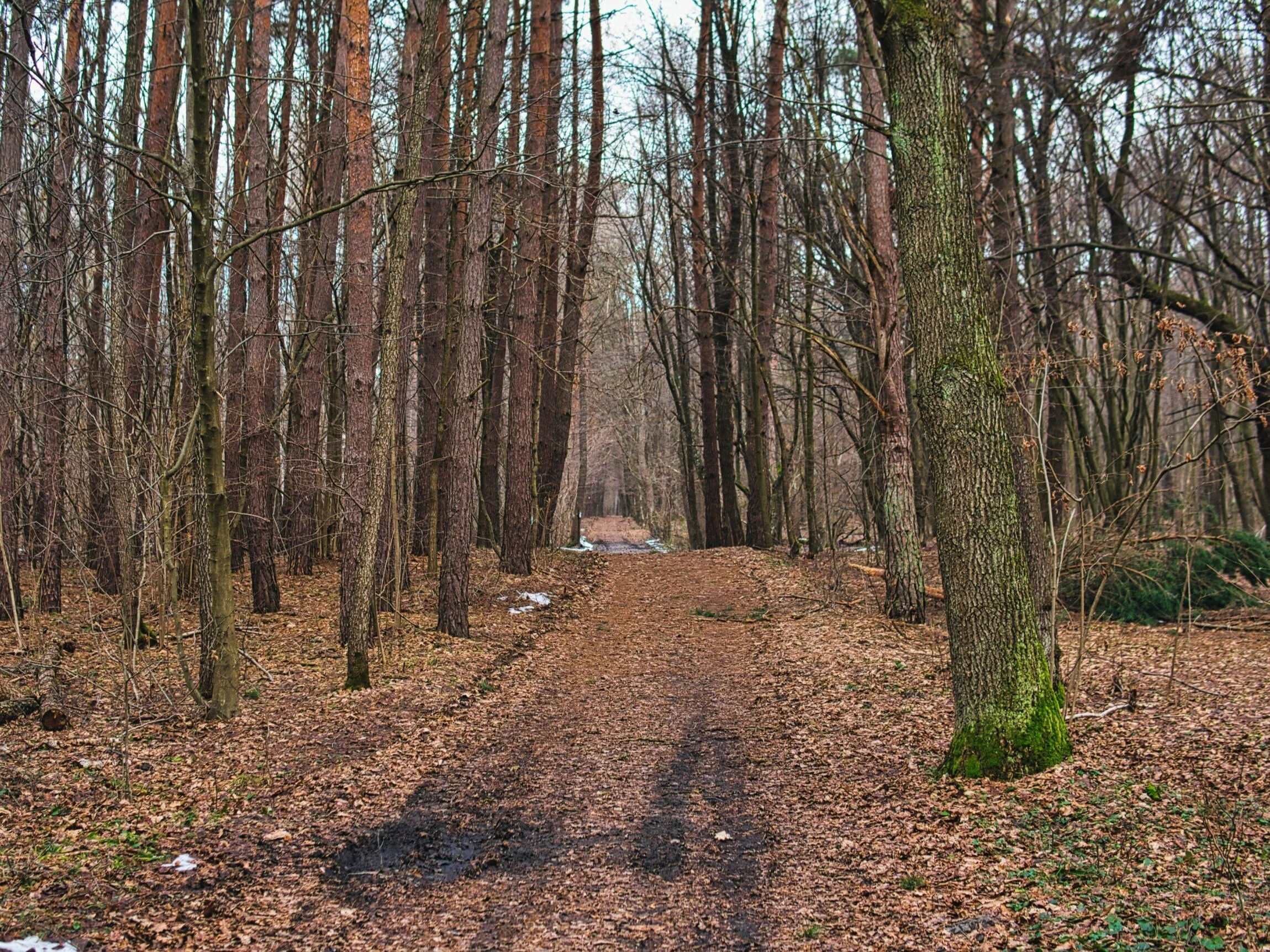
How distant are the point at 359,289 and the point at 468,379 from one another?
1.56 metres

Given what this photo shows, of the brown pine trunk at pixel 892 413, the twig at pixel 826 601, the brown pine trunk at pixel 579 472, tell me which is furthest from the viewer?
the brown pine trunk at pixel 579 472

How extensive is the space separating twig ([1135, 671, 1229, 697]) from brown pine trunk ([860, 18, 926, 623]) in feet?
11.1

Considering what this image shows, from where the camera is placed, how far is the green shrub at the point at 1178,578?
10336mm

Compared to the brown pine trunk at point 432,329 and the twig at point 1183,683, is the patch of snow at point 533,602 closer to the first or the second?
the brown pine trunk at point 432,329

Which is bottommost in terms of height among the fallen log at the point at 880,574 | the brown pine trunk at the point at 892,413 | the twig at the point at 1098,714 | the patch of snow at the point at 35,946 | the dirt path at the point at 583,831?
the dirt path at the point at 583,831

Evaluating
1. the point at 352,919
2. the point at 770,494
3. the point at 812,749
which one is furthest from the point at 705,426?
the point at 352,919

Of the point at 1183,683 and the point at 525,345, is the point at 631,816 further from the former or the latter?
the point at 525,345

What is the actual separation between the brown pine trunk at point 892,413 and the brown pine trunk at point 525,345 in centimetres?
482

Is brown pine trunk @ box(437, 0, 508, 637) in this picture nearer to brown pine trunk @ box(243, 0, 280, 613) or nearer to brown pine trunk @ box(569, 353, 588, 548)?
brown pine trunk @ box(243, 0, 280, 613)

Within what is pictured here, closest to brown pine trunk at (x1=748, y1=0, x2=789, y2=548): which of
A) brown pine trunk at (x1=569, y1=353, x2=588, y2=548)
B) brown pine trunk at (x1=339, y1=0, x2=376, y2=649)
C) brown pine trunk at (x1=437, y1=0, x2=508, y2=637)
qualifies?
brown pine trunk at (x1=437, y1=0, x2=508, y2=637)

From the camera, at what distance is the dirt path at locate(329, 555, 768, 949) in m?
4.00

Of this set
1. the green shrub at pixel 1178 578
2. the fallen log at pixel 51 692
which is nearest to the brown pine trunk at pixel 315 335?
the fallen log at pixel 51 692

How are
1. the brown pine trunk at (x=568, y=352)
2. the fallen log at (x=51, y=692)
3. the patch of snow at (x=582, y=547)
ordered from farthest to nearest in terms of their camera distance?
the patch of snow at (x=582, y=547) → the brown pine trunk at (x=568, y=352) → the fallen log at (x=51, y=692)

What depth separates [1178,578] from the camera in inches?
408
